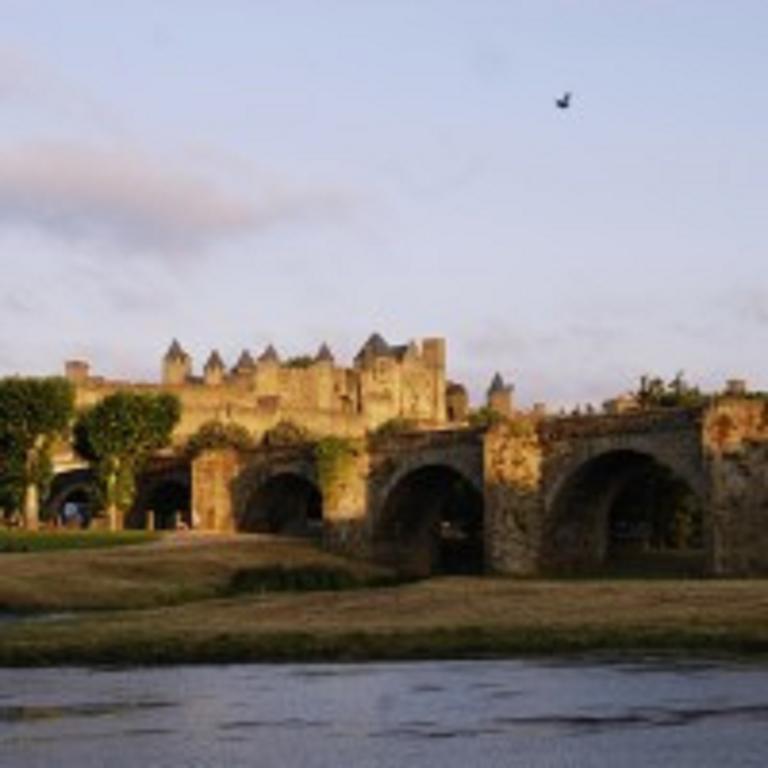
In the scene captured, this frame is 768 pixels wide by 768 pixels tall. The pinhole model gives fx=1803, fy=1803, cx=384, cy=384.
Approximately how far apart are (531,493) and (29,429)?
120 feet

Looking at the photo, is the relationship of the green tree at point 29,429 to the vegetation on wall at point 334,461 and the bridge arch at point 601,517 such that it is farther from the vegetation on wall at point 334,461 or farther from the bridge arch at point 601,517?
the bridge arch at point 601,517

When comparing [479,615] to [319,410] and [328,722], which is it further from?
[319,410]

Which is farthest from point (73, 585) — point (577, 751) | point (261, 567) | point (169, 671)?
point (577, 751)

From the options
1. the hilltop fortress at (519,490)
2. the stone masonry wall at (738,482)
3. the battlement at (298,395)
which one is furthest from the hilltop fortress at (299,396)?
the stone masonry wall at (738,482)

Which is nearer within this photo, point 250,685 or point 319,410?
point 250,685

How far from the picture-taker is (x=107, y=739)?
987 inches

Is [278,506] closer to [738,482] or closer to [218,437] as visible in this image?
[218,437]

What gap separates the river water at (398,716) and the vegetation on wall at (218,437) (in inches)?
3124

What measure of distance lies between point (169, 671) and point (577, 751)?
13788 mm

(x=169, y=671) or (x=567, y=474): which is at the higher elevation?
(x=567, y=474)

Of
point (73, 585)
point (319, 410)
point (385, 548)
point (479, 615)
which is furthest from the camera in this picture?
point (319, 410)

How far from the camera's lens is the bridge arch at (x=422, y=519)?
8875 cm

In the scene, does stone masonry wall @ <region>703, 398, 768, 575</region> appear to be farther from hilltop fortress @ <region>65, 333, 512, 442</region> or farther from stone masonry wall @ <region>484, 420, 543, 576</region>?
hilltop fortress @ <region>65, 333, 512, 442</region>

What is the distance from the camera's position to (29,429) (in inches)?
3986
